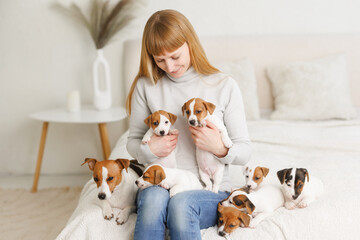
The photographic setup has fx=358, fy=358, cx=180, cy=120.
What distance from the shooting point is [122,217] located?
4.22 feet

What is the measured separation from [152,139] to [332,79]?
1.65m

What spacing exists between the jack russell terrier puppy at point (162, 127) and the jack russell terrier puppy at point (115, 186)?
142 mm

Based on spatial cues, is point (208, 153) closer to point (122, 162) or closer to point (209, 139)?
point (209, 139)

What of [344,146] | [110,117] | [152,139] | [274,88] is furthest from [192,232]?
[274,88]

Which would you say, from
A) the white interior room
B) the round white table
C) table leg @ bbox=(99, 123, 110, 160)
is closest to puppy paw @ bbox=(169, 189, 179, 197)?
the round white table

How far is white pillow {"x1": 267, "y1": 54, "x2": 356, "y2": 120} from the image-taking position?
98.0 inches

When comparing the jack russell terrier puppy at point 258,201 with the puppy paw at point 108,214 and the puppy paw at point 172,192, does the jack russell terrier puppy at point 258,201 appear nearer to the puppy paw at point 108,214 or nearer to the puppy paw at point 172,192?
the puppy paw at point 172,192

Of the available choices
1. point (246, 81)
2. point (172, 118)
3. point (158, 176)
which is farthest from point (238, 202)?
point (246, 81)

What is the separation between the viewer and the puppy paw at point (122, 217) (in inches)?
50.1

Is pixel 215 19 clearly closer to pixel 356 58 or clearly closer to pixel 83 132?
pixel 356 58

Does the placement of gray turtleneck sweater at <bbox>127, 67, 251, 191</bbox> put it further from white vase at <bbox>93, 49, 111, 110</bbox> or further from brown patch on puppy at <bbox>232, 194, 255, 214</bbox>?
white vase at <bbox>93, 49, 111, 110</bbox>

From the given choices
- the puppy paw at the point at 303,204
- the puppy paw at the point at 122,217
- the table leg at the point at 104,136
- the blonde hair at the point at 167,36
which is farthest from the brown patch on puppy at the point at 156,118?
the table leg at the point at 104,136

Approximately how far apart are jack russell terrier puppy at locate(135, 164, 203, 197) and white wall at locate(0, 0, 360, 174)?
178 centimetres

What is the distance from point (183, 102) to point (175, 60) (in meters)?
0.19
